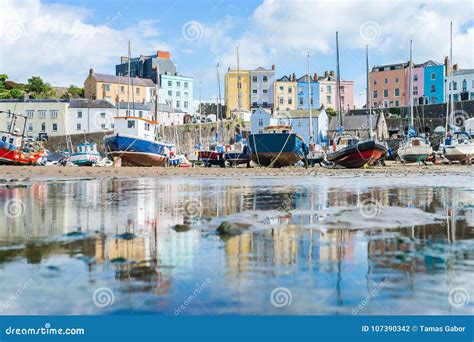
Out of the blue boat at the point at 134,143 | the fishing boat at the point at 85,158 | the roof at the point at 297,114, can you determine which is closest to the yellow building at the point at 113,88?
the roof at the point at 297,114

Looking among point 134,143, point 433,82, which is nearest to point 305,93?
point 433,82

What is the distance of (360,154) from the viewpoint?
4462cm

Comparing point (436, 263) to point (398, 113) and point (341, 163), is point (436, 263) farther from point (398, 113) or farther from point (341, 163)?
point (398, 113)

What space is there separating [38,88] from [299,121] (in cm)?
4732

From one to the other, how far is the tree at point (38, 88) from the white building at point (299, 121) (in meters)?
38.2

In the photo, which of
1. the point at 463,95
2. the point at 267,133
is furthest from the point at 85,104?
the point at 463,95

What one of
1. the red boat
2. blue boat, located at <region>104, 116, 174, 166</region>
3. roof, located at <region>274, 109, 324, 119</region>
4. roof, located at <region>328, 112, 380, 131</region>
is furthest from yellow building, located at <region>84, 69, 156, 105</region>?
the red boat

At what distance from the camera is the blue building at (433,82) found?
102375 mm

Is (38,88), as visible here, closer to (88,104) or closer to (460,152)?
(88,104)

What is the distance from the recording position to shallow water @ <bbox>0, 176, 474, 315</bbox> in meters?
5.03

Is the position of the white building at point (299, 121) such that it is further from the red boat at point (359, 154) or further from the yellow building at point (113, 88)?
the red boat at point (359, 154)

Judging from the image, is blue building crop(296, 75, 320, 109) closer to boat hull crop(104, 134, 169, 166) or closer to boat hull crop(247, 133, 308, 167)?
boat hull crop(247, 133, 308, 167)

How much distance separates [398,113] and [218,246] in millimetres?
95293

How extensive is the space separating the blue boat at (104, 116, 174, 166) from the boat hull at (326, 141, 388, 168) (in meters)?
15.7
